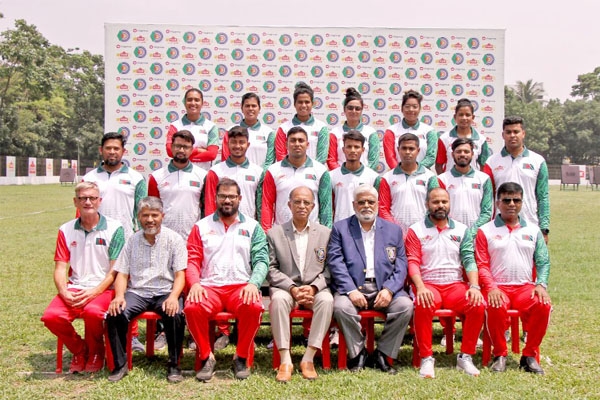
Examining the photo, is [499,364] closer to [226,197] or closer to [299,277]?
[299,277]

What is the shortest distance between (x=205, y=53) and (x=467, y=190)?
14.0 feet

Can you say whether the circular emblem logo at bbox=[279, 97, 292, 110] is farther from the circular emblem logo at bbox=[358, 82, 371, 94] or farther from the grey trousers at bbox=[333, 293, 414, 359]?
the grey trousers at bbox=[333, 293, 414, 359]

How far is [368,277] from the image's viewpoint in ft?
16.5

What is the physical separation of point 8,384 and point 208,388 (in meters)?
1.59

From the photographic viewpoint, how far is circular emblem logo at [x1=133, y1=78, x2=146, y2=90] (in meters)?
7.95

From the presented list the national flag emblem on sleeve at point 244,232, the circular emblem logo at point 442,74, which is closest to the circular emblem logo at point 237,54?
the circular emblem logo at point 442,74

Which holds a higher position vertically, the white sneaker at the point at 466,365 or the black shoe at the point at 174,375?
the white sneaker at the point at 466,365

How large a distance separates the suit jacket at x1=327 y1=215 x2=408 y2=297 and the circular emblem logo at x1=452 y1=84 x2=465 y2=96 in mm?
3677

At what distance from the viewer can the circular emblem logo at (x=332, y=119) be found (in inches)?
323

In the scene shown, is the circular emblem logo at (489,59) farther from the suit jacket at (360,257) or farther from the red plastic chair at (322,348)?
the red plastic chair at (322,348)

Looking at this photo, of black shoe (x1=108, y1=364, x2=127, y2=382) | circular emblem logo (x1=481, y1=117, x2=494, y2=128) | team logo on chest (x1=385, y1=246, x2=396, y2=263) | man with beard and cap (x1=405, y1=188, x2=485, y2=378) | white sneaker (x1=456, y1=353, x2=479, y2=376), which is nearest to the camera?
black shoe (x1=108, y1=364, x2=127, y2=382)

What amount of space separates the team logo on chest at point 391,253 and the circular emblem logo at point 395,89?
367 centimetres

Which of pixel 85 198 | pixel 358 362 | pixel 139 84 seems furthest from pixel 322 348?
pixel 139 84

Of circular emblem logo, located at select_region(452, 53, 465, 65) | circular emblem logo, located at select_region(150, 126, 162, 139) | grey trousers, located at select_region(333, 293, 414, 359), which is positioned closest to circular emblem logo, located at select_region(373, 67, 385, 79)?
circular emblem logo, located at select_region(452, 53, 465, 65)
